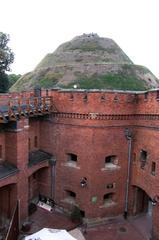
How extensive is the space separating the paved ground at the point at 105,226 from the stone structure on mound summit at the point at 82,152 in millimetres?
695

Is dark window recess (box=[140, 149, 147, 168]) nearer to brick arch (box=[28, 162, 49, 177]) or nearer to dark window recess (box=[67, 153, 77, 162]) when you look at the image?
dark window recess (box=[67, 153, 77, 162])

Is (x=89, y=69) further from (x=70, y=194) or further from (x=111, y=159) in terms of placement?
(x=70, y=194)

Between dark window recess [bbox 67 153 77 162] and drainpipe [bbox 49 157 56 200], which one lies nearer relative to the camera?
dark window recess [bbox 67 153 77 162]

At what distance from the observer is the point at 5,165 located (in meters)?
17.6

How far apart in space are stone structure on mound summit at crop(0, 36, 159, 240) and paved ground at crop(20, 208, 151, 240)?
70 cm

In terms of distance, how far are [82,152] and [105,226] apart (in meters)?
5.59

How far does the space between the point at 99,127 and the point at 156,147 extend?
157 inches

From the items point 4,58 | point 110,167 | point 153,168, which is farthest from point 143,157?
point 4,58

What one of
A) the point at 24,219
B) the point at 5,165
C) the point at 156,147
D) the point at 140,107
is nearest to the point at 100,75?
the point at 140,107

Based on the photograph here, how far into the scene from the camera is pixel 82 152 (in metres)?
19.5

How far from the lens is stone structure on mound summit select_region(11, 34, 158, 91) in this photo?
25000 mm

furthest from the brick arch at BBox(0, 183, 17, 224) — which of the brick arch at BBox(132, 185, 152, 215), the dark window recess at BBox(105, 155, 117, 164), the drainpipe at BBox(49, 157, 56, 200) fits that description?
the brick arch at BBox(132, 185, 152, 215)

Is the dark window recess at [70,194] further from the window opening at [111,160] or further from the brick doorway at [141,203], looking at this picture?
the brick doorway at [141,203]

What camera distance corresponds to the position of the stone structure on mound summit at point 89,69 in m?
25.0
